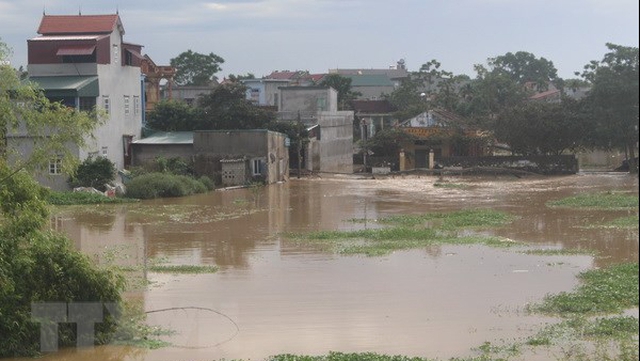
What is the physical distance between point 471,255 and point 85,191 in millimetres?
17799

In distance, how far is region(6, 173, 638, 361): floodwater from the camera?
46.4ft

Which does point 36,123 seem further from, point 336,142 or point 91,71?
point 336,142

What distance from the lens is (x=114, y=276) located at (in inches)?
579

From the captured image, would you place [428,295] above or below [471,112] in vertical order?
below

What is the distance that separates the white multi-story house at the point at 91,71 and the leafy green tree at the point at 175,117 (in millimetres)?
2884

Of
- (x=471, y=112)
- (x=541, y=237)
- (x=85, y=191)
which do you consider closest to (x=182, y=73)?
(x=471, y=112)

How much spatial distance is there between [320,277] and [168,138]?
86.1 ft

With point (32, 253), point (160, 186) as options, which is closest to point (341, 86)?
point (160, 186)

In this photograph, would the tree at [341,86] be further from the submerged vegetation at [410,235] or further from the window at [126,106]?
the submerged vegetation at [410,235]

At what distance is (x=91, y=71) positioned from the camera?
1576 inches

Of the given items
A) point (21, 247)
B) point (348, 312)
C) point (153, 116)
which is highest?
point (153, 116)

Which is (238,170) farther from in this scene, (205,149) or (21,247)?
(21,247)

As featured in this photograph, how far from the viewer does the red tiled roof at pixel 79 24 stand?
41500 millimetres

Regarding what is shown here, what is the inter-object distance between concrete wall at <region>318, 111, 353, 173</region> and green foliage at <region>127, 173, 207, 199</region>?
12.7m
